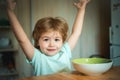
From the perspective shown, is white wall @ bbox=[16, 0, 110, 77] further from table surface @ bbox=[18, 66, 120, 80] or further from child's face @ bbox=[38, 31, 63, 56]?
table surface @ bbox=[18, 66, 120, 80]

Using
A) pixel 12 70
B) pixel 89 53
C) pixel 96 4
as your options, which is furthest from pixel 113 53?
pixel 12 70

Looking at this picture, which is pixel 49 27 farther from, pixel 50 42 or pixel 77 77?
pixel 77 77

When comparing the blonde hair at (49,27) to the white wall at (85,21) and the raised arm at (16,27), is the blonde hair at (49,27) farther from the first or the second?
the white wall at (85,21)

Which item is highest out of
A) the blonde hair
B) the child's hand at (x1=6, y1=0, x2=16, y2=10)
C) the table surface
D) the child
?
the child's hand at (x1=6, y1=0, x2=16, y2=10)

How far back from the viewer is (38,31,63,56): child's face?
1.20m

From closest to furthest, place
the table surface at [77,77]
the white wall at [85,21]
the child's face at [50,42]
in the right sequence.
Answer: the table surface at [77,77] → the child's face at [50,42] → the white wall at [85,21]

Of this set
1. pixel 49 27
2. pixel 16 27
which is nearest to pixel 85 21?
pixel 49 27

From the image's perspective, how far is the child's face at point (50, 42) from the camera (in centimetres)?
120

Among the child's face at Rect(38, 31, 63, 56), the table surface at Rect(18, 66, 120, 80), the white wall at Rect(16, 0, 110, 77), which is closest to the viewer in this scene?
the table surface at Rect(18, 66, 120, 80)

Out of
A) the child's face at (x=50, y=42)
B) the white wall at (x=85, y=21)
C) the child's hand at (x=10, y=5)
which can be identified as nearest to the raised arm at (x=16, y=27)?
the child's hand at (x=10, y=5)

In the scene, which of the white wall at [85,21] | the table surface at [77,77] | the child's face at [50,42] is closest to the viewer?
the table surface at [77,77]

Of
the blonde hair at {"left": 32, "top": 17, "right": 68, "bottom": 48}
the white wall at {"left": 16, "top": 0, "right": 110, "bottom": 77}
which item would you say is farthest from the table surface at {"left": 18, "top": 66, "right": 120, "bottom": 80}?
the white wall at {"left": 16, "top": 0, "right": 110, "bottom": 77}

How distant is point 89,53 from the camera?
3697 mm

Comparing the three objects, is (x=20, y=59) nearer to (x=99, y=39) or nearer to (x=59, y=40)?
(x=99, y=39)
